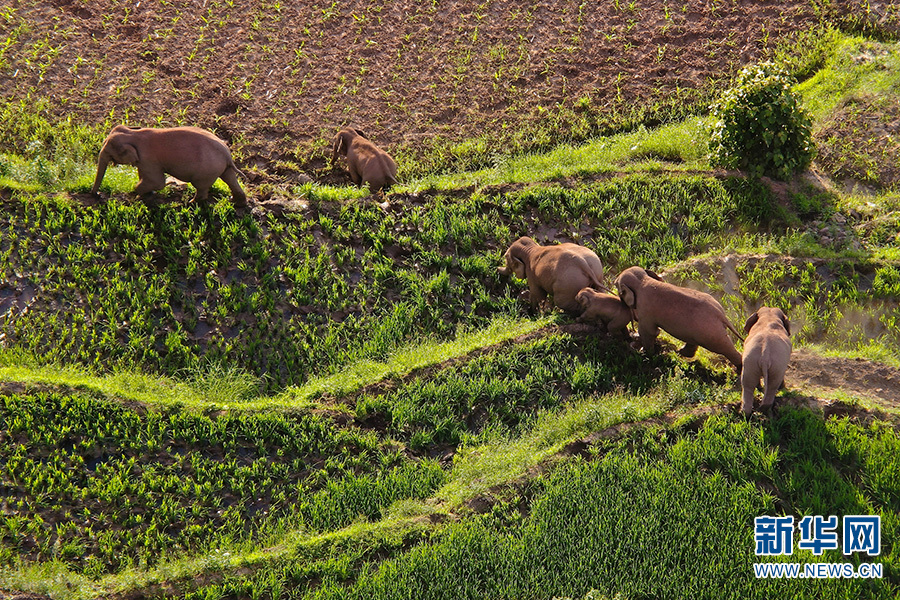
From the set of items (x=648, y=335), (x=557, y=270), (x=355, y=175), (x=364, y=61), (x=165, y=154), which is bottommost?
(x=648, y=335)

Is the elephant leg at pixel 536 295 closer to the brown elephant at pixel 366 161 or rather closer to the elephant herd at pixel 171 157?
the brown elephant at pixel 366 161

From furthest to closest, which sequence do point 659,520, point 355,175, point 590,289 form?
1. point 355,175
2. point 590,289
3. point 659,520

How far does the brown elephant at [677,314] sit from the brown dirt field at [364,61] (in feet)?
15.1

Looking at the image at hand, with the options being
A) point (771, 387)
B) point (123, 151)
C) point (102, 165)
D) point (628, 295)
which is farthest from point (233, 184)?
point (771, 387)

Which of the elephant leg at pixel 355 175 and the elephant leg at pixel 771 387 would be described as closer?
the elephant leg at pixel 771 387

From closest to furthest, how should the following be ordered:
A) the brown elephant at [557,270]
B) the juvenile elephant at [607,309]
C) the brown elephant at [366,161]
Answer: the juvenile elephant at [607,309], the brown elephant at [557,270], the brown elephant at [366,161]

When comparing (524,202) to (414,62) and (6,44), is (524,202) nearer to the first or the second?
(414,62)

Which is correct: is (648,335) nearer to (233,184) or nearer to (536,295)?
(536,295)

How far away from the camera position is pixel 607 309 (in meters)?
9.52

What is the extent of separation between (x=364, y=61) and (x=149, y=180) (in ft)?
16.3

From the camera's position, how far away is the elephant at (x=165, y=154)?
10242mm

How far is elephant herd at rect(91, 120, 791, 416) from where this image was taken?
8188 millimetres

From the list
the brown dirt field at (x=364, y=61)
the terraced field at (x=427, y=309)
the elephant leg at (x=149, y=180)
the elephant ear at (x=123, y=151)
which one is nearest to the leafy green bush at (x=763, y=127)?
the terraced field at (x=427, y=309)

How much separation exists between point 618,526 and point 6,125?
1038 centimetres
